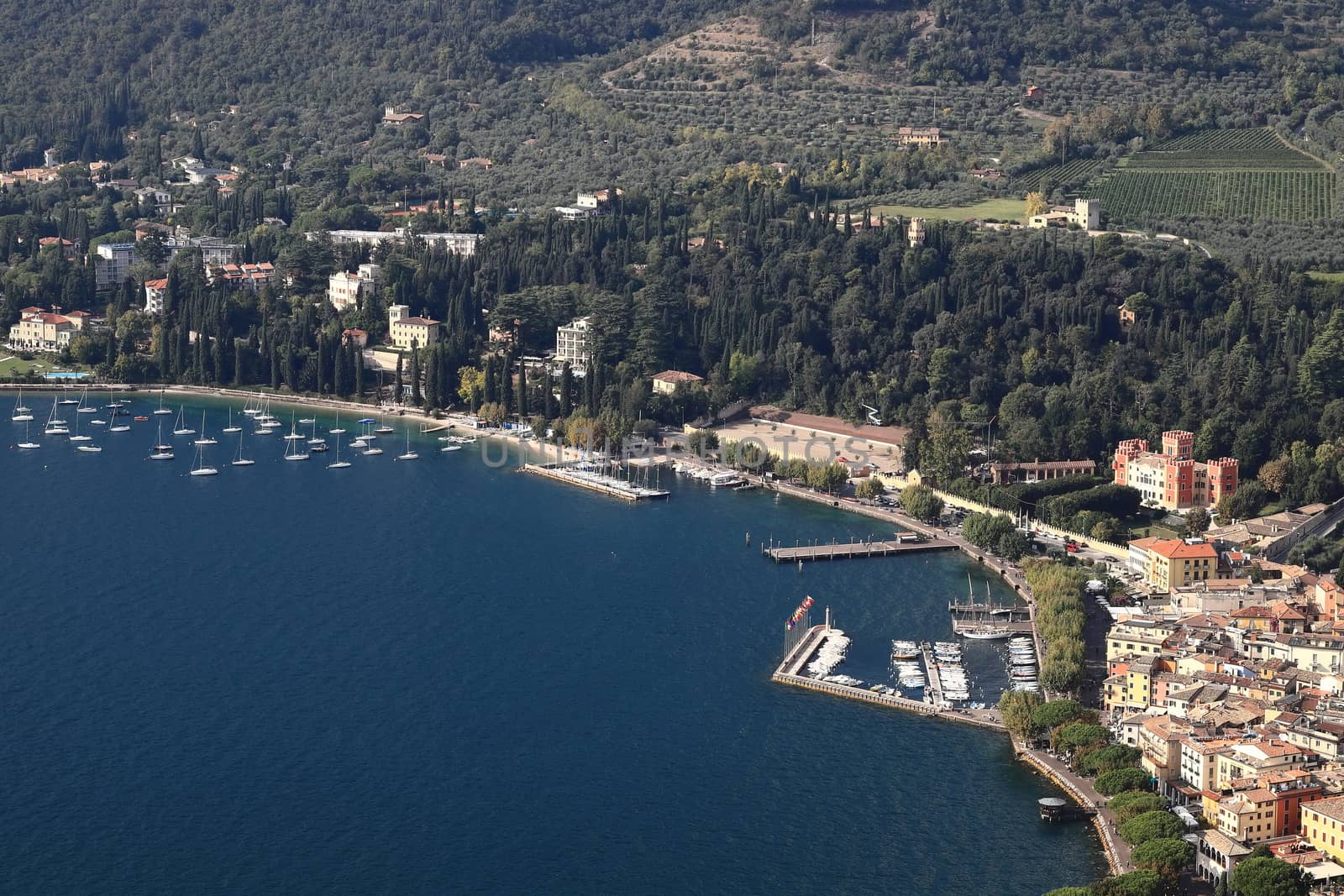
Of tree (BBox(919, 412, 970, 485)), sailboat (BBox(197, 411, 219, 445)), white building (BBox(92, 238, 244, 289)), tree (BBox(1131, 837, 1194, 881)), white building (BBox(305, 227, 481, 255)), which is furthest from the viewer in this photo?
white building (BBox(92, 238, 244, 289))

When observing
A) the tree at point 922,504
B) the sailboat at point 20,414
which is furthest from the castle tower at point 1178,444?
the sailboat at point 20,414

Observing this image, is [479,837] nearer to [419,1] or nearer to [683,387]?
[683,387]

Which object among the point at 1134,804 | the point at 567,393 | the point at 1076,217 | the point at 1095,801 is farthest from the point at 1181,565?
the point at 1076,217

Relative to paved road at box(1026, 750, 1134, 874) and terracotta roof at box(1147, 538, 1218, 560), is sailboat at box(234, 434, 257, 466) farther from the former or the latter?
paved road at box(1026, 750, 1134, 874)

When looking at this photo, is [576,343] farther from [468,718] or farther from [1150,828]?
[1150,828]

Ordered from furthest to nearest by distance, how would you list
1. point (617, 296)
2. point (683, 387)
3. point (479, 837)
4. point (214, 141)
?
point (214, 141) < point (617, 296) < point (683, 387) < point (479, 837)

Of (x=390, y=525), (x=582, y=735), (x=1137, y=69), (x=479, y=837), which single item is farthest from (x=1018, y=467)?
(x=1137, y=69)

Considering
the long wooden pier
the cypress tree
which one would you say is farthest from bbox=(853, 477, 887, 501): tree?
the cypress tree
